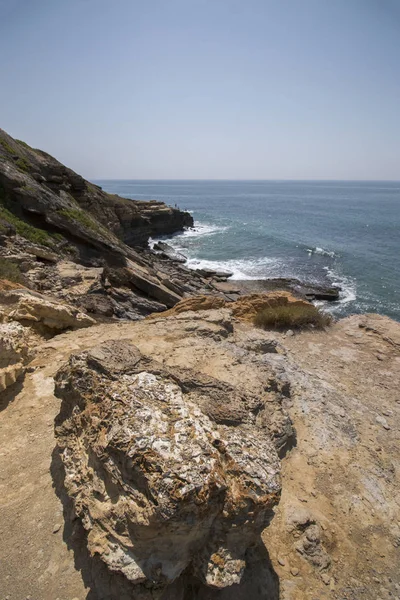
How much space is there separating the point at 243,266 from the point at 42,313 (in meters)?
29.5

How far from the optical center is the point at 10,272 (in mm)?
10789

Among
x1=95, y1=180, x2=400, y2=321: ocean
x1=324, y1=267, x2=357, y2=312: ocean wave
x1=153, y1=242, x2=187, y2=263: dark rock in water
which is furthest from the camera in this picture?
x1=153, y1=242, x2=187, y2=263: dark rock in water

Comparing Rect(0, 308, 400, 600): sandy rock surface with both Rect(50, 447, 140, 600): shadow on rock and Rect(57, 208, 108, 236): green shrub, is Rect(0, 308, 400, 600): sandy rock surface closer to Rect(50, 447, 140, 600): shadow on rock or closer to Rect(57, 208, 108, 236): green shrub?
Rect(50, 447, 140, 600): shadow on rock

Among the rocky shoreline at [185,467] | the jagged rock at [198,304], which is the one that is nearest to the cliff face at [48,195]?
the jagged rock at [198,304]

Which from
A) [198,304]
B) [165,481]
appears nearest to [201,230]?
[198,304]

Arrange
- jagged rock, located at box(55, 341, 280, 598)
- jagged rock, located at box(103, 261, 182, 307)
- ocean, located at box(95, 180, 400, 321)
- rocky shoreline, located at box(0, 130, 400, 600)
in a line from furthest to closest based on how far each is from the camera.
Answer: ocean, located at box(95, 180, 400, 321) < jagged rock, located at box(103, 261, 182, 307) < rocky shoreline, located at box(0, 130, 400, 600) < jagged rock, located at box(55, 341, 280, 598)

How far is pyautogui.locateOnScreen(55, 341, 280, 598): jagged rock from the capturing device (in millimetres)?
3131

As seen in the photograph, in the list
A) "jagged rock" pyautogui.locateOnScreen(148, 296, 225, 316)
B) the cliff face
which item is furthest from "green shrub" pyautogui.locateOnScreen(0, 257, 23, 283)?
the cliff face

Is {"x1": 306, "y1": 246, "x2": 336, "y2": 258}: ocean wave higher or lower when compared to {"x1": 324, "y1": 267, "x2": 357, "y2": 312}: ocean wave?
higher

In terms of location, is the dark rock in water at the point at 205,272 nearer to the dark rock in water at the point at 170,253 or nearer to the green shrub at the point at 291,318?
the dark rock in water at the point at 170,253

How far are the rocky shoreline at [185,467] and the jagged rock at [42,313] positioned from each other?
0.04m

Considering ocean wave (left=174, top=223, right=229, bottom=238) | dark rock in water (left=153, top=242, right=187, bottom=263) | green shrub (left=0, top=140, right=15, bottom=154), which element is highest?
green shrub (left=0, top=140, right=15, bottom=154)

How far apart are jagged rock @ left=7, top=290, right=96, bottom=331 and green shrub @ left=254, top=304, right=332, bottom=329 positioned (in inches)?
288

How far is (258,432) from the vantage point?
428 cm
